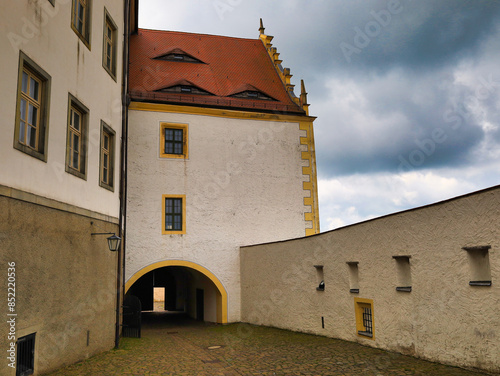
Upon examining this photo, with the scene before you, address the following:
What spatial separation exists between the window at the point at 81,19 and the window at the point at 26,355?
5.82 metres

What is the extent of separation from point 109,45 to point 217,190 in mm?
6762

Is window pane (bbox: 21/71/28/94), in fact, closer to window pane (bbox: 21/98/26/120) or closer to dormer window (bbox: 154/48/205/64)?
window pane (bbox: 21/98/26/120)

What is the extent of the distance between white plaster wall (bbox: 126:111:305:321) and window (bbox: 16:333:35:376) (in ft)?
26.6

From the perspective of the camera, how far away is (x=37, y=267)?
734 cm

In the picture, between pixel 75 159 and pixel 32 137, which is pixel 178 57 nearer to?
pixel 75 159

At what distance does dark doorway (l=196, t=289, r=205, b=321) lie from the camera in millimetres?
18625

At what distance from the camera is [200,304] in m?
19.1

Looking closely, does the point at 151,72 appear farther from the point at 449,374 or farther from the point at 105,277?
the point at 449,374

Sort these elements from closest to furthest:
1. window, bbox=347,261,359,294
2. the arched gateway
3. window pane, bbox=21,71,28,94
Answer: window pane, bbox=21,71,28,94 < window, bbox=347,261,359,294 < the arched gateway

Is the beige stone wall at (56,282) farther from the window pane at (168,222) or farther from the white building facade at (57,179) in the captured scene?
the window pane at (168,222)

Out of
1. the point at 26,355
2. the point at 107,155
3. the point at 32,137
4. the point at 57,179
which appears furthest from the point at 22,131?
the point at 107,155

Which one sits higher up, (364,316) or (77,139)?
(77,139)

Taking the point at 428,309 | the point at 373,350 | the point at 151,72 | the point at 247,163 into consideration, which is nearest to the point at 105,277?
the point at 373,350

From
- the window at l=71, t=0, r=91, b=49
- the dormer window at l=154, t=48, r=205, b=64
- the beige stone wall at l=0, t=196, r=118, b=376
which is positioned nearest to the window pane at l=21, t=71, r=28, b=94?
the beige stone wall at l=0, t=196, r=118, b=376
